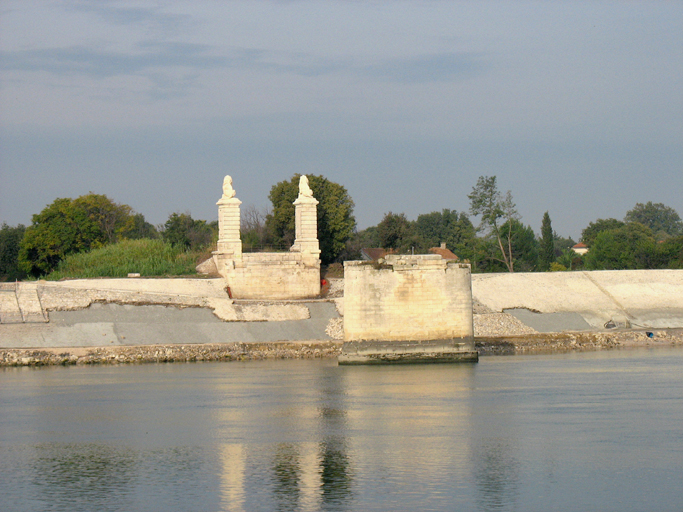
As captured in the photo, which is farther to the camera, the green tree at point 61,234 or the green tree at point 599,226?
the green tree at point 599,226

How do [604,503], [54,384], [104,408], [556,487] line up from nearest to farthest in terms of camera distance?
1. [604,503]
2. [556,487]
3. [104,408]
4. [54,384]

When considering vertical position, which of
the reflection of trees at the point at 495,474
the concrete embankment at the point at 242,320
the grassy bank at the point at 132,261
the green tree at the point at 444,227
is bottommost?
the reflection of trees at the point at 495,474

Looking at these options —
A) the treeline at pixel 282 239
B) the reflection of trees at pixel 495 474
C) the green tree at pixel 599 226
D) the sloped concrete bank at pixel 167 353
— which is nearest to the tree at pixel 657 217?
the green tree at pixel 599 226

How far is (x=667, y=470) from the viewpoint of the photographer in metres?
13.7

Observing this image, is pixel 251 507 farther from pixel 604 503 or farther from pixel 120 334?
pixel 120 334

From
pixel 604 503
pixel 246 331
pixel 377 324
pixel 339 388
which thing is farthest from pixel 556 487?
pixel 246 331

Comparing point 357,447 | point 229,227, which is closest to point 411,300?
point 357,447

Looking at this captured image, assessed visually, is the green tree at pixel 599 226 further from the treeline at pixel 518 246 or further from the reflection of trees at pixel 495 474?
the reflection of trees at pixel 495 474

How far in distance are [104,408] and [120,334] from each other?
1279 cm

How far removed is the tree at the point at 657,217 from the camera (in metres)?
128

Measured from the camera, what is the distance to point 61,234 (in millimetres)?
51531

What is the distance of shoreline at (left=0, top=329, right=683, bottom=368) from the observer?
31.6 metres

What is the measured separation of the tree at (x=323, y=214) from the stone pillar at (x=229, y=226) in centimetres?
888

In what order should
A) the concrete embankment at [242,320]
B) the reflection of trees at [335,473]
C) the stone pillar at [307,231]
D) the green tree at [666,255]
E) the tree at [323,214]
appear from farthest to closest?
the green tree at [666,255], the tree at [323,214], the stone pillar at [307,231], the concrete embankment at [242,320], the reflection of trees at [335,473]
